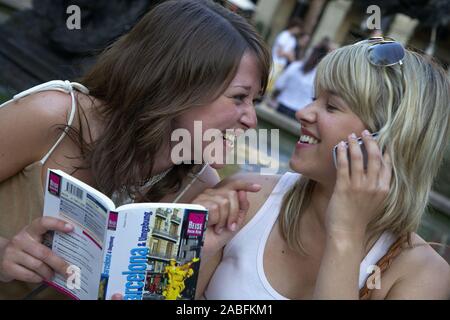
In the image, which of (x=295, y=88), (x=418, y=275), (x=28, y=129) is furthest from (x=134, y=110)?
(x=295, y=88)

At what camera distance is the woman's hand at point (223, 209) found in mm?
1895

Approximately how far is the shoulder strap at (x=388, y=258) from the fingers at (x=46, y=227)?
3.43 ft

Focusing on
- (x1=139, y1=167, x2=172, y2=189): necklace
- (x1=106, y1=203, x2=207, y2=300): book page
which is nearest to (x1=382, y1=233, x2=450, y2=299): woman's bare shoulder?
(x1=106, y1=203, x2=207, y2=300): book page

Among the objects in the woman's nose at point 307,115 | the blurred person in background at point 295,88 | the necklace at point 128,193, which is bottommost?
the blurred person in background at point 295,88

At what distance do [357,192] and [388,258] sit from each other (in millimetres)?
333

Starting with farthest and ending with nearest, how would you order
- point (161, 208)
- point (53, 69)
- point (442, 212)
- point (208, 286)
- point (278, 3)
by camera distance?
point (278, 3) < point (442, 212) < point (53, 69) < point (208, 286) < point (161, 208)

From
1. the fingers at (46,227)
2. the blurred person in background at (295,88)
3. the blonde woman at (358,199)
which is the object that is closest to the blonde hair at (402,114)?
the blonde woman at (358,199)

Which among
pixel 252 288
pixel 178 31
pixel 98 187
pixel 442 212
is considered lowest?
pixel 442 212

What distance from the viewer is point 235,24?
2180 mm

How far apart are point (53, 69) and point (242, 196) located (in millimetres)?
4073

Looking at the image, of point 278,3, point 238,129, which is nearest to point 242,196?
point 238,129

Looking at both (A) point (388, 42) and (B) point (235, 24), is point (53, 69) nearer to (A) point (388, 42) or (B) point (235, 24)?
(B) point (235, 24)

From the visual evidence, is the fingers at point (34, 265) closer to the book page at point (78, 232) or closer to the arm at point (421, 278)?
the book page at point (78, 232)

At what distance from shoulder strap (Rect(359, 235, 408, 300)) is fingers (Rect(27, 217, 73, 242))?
1.05m
